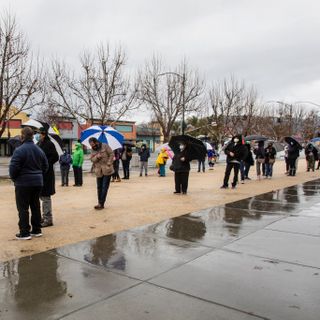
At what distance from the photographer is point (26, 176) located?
A: 583 centimetres

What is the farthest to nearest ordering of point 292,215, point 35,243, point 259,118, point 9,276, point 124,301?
1. point 259,118
2. point 292,215
3. point 35,243
4. point 9,276
5. point 124,301

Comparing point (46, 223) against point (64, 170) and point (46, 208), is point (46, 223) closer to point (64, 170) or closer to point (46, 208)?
point (46, 208)

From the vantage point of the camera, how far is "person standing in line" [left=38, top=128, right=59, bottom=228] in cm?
686

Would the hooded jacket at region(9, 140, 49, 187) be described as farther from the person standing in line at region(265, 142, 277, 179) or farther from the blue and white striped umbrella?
the person standing in line at region(265, 142, 277, 179)

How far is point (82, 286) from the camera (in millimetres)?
4023

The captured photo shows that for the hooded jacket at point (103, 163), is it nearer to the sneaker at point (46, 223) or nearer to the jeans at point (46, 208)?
the jeans at point (46, 208)

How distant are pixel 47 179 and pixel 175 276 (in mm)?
3428

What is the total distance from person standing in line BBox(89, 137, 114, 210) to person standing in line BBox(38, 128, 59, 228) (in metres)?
1.53

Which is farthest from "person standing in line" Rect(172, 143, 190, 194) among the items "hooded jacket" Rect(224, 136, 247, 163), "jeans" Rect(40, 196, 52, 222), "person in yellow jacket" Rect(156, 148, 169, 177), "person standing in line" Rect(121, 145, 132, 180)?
"person in yellow jacket" Rect(156, 148, 169, 177)

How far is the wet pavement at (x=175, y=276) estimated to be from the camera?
348 centimetres

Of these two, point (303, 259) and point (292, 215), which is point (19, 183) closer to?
point (303, 259)

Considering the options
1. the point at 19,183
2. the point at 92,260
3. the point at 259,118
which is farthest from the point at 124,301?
the point at 259,118

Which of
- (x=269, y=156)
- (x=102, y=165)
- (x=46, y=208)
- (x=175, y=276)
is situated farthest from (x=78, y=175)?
(x=175, y=276)

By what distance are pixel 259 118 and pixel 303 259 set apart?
46.4 m
